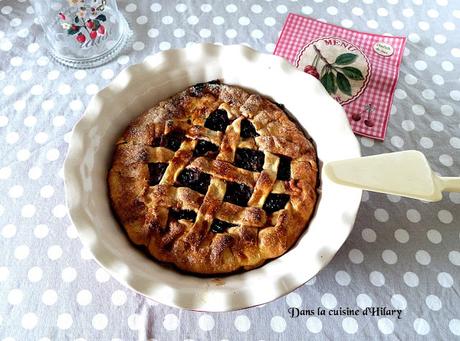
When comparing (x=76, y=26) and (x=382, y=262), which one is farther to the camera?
(x=76, y=26)

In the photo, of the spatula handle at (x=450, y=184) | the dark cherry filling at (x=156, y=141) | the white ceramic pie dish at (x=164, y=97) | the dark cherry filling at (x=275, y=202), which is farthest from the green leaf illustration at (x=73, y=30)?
the spatula handle at (x=450, y=184)

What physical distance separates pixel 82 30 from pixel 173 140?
462 mm

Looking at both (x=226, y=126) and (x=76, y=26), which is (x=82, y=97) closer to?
(x=76, y=26)

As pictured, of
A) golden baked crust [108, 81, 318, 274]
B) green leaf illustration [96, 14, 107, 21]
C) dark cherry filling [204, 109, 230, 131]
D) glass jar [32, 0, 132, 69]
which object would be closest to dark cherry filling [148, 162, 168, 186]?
golden baked crust [108, 81, 318, 274]

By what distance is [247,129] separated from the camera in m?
0.89

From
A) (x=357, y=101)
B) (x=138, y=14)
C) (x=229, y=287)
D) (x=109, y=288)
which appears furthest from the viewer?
(x=138, y=14)

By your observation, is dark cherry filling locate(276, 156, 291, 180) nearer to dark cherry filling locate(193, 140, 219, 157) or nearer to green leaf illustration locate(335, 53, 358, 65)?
dark cherry filling locate(193, 140, 219, 157)

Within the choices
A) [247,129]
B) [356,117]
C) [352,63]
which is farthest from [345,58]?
[247,129]

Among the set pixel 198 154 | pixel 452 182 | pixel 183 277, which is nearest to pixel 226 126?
pixel 198 154

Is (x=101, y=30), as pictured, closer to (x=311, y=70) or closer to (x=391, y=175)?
(x=311, y=70)

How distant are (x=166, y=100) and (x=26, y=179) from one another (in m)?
0.33

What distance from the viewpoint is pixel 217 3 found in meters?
1.21

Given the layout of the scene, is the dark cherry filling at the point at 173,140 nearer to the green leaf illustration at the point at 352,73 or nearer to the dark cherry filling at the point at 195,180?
the dark cherry filling at the point at 195,180

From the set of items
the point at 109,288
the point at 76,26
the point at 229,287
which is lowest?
the point at 109,288
